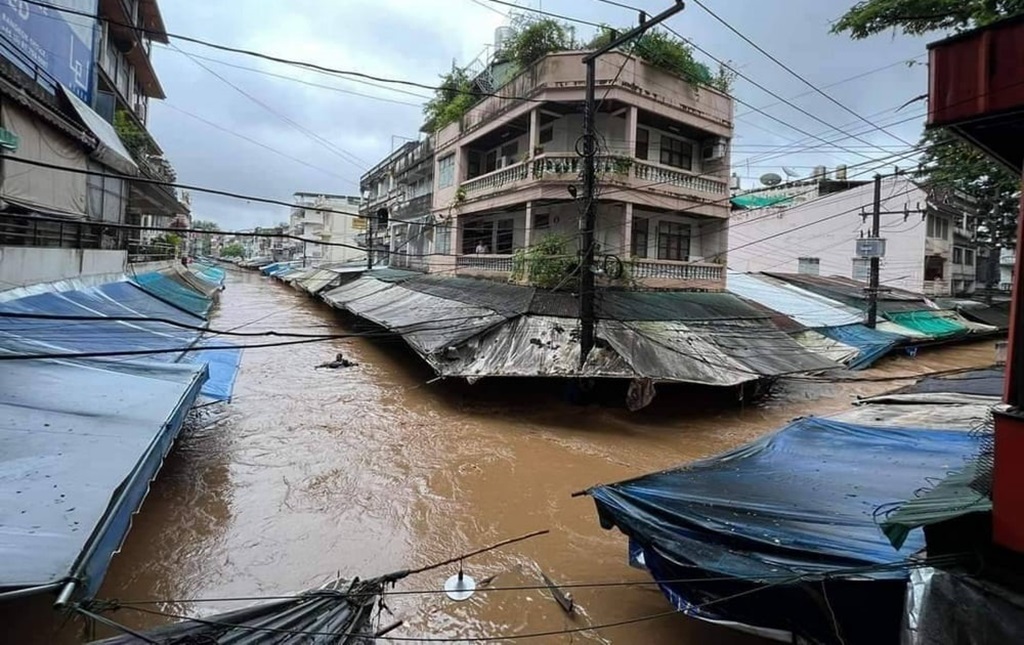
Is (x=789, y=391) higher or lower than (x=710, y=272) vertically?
lower

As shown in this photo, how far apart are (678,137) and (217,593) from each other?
1715 cm

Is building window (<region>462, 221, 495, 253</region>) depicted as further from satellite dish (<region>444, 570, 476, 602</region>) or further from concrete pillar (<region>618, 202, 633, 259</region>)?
satellite dish (<region>444, 570, 476, 602</region>)

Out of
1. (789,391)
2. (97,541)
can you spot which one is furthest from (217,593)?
(789,391)

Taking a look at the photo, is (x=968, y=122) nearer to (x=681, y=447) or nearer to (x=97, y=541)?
(x=97, y=541)

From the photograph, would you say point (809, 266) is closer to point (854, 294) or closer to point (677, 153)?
point (854, 294)

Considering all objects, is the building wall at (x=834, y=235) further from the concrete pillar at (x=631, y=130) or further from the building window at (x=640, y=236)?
the concrete pillar at (x=631, y=130)

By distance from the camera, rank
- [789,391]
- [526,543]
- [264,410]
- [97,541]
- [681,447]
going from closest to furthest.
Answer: [97,541], [526,543], [681,447], [264,410], [789,391]

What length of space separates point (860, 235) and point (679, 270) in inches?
602

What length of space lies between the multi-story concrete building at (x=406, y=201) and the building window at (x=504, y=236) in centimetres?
273

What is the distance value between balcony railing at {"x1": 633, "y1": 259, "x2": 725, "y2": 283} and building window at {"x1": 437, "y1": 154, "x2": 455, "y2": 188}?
932 centimetres

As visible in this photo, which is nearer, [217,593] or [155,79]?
[217,593]

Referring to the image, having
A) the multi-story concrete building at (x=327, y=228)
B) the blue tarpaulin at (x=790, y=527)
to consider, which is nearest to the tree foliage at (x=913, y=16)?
the blue tarpaulin at (x=790, y=527)

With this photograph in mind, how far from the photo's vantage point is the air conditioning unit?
1727 cm

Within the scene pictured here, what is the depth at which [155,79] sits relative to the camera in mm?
27859
